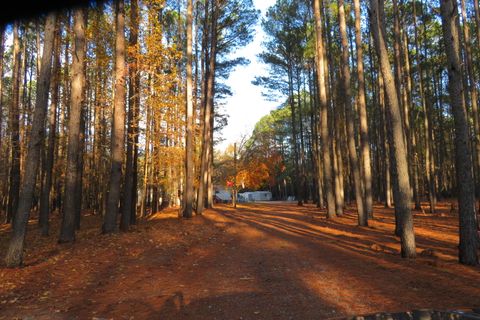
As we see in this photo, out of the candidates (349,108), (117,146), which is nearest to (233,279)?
(117,146)

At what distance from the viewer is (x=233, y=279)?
7.44 m

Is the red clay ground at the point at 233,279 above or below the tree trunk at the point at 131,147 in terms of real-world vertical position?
below

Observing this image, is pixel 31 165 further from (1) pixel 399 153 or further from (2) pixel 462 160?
(2) pixel 462 160

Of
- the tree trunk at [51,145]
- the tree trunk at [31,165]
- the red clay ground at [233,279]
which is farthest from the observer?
the tree trunk at [51,145]

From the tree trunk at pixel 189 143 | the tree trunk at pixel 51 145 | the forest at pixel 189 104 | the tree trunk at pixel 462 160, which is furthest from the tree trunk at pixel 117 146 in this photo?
the tree trunk at pixel 462 160

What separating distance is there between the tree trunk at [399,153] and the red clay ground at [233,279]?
0.63m

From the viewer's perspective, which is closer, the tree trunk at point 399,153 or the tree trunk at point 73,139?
the tree trunk at point 399,153

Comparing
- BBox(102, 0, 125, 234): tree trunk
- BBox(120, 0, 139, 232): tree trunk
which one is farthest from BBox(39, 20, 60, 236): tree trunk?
BBox(102, 0, 125, 234): tree trunk

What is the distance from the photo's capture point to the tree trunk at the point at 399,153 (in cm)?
902

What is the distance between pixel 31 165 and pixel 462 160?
1014cm

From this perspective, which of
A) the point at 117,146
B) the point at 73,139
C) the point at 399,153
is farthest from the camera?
the point at 117,146

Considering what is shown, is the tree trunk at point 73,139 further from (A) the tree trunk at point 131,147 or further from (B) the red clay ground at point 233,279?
(A) the tree trunk at point 131,147

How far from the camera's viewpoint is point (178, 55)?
1652 cm

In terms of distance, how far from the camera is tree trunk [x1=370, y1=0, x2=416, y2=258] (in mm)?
9016
